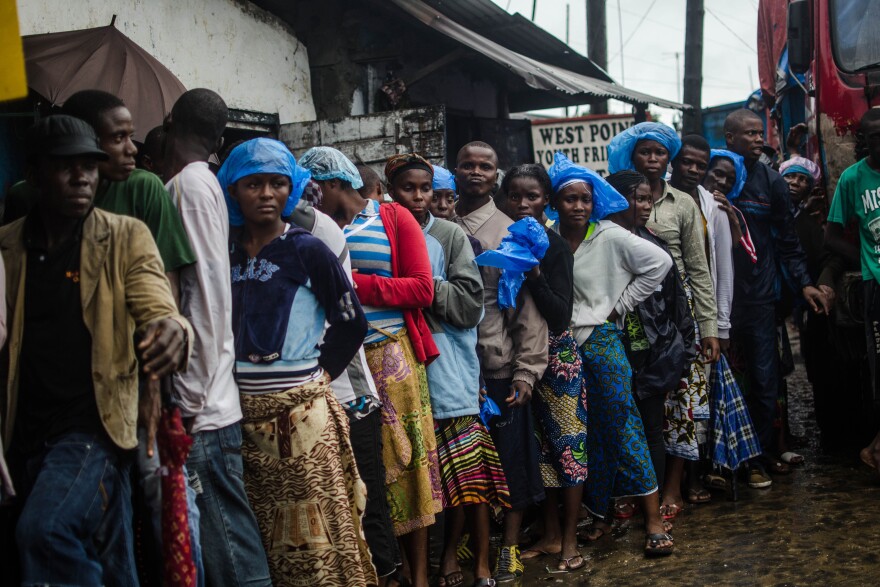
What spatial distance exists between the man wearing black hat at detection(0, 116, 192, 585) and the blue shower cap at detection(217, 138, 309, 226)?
67 centimetres

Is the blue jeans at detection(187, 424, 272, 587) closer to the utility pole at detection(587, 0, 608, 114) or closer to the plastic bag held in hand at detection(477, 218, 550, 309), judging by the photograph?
the plastic bag held in hand at detection(477, 218, 550, 309)

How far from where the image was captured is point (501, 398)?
16.0 feet

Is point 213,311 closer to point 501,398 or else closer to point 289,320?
point 289,320

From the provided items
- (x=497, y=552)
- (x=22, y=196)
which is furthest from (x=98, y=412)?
(x=497, y=552)

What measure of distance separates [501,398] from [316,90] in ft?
20.9

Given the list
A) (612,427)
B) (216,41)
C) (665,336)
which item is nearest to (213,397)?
(612,427)

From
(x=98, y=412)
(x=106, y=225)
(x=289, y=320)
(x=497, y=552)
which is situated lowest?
(x=497, y=552)

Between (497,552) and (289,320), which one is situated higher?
(289,320)

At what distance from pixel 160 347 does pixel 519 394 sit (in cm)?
223

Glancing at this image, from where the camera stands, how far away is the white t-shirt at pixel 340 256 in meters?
3.90

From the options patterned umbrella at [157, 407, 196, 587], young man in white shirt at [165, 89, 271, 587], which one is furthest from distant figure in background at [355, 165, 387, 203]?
patterned umbrella at [157, 407, 196, 587]

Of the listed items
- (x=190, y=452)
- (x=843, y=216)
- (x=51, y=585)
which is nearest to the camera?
(x=51, y=585)

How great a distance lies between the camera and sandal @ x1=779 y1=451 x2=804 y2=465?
255 inches

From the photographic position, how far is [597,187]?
17.3ft
